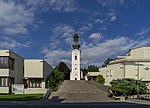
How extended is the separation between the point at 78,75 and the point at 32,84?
1878 cm

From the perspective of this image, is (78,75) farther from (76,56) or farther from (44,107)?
(44,107)

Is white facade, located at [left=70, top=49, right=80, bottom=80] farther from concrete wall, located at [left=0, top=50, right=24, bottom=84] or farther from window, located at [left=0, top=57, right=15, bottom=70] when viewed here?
window, located at [left=0, top=57, right=15, bottom=70]

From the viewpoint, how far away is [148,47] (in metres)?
80.3

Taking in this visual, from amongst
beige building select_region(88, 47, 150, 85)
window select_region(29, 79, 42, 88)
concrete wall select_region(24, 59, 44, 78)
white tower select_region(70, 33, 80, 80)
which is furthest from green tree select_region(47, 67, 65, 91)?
beige building select_region(88, 47, 150, 85)

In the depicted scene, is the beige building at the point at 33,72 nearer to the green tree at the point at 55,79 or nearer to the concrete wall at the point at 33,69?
the concrete wall at the point at 33,69

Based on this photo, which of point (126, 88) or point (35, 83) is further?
point (35, 83)

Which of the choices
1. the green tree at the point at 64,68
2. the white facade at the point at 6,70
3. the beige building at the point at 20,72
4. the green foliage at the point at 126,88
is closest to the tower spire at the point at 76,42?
the green tree at the point at 64,68

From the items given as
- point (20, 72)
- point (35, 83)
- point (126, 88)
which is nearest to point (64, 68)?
point (35, 83)

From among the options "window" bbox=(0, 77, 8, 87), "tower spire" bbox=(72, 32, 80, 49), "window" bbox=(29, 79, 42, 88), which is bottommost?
"window" bbox=(29, 79, 42, 88)

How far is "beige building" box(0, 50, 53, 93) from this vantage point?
54.7 meters

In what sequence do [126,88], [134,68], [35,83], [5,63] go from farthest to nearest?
[134,68] < [35,83] < [5,63] < [126,88]

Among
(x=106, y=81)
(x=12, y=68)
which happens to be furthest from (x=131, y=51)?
(x=12, y=68)

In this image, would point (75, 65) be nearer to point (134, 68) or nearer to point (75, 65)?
point (75, 65)

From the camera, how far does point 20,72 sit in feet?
216
